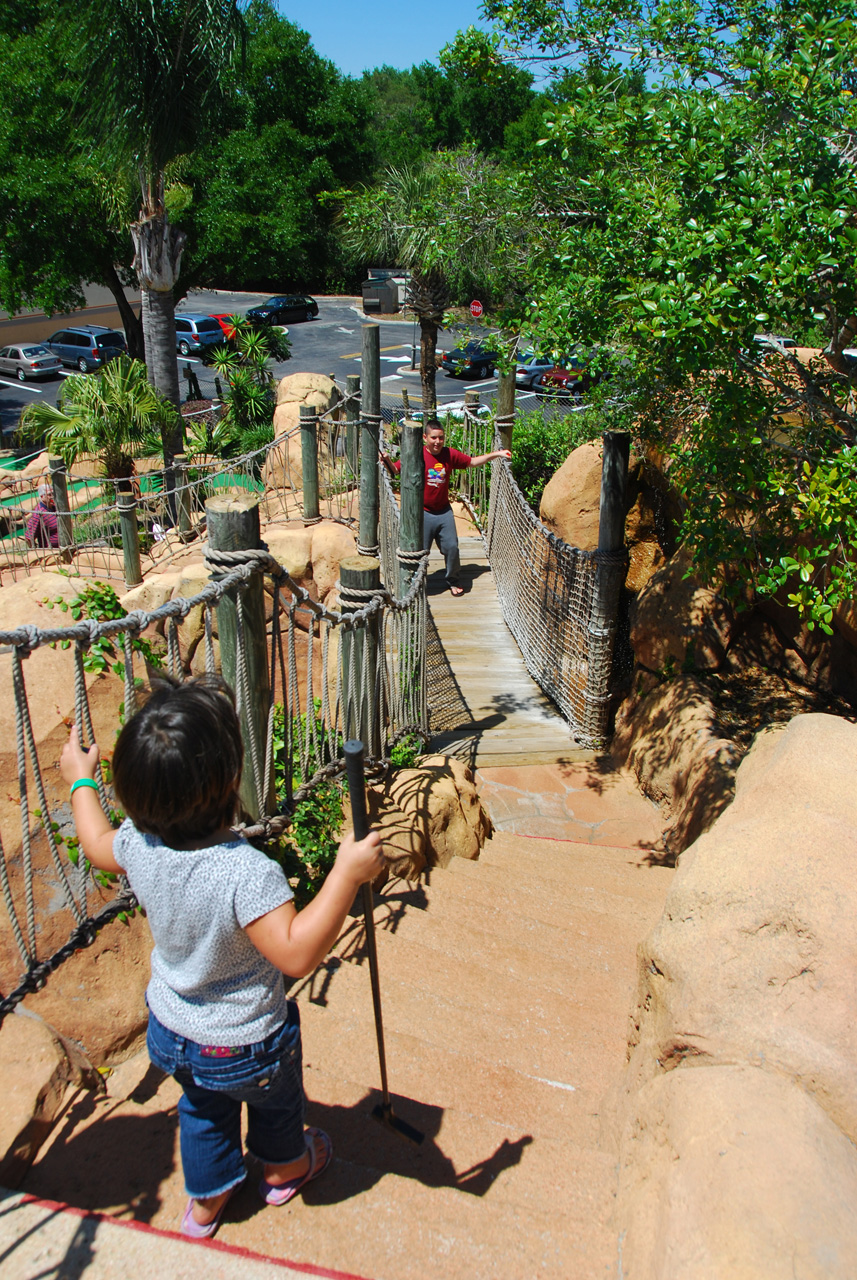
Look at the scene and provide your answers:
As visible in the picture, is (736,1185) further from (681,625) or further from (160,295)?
(160,295)

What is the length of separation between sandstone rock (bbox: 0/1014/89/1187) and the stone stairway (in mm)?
70

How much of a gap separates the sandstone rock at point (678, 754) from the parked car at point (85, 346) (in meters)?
23.8

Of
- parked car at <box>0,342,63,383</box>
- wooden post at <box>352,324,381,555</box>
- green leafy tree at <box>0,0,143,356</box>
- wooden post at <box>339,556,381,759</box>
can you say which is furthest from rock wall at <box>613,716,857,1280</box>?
parked car at <box>0,342,63,383</box>

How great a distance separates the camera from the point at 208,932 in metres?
1.66

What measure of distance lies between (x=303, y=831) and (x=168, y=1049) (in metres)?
1.40

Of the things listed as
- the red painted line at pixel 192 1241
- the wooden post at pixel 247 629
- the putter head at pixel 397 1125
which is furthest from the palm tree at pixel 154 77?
the red painted line at pixel 192 1241

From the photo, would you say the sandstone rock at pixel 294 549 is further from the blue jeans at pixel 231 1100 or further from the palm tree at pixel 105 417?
the blue jeans at pixel 231 1100

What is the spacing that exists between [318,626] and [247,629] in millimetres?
2838

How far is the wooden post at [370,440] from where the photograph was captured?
786 centimetres

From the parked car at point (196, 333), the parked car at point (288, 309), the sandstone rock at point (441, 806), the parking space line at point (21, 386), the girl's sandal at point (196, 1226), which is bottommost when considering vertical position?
the sandstone rock at point (441, 806)

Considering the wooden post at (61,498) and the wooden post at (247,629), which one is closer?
the wooden post at (247,629)

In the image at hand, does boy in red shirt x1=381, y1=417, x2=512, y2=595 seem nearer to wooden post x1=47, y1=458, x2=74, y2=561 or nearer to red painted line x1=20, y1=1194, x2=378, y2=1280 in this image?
wooden post x1=47, y1=458, x2=74, y2=561

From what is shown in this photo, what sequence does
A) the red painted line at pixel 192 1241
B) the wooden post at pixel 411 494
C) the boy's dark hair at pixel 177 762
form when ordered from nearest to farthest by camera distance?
the boy's dark hair at pixel 177 762, the red painted line at pixel 192 1241, the wooden post at pixel 411 494

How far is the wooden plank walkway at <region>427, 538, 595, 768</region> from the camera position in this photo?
20.2 feet
